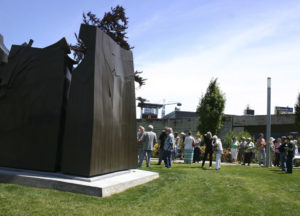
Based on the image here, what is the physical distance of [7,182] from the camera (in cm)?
729

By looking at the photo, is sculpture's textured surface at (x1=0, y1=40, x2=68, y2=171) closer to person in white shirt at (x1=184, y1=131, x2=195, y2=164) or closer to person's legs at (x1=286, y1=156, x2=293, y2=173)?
person in white shirt at (x1=184, y1=131, x2=195, y2=164)

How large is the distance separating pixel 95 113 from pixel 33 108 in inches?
78.4

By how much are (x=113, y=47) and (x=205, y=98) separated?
15862 millimetres

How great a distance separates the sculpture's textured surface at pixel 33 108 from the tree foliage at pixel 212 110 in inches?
638

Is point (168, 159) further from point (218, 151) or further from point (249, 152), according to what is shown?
point (249, 152)

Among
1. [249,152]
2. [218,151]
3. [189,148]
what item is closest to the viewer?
[218,151]

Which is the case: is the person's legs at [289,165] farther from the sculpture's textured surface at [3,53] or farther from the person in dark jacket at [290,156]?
the sculpture's textured surface at [3,53]

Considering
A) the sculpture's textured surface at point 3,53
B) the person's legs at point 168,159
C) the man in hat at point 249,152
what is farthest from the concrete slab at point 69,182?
the man in hat at point 249,152

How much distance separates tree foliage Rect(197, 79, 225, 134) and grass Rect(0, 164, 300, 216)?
13620mm

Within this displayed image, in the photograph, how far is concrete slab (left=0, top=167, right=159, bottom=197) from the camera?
21.2 feet

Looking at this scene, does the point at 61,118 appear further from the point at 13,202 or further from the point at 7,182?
the point at 13,202

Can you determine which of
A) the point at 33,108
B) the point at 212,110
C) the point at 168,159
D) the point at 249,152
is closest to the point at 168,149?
the point at 168,159

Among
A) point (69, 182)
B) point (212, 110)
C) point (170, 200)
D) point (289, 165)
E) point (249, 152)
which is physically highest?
point (212, 110)

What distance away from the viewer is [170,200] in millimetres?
6742
